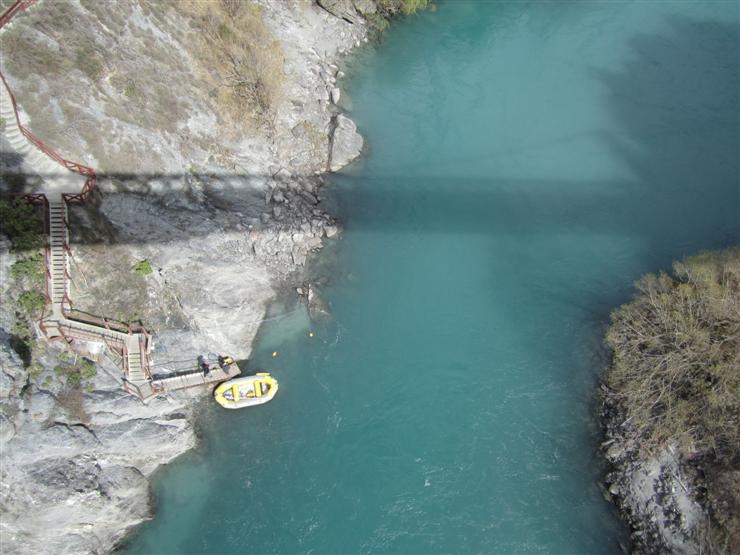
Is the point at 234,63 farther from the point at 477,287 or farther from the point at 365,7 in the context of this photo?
the point at 477,287

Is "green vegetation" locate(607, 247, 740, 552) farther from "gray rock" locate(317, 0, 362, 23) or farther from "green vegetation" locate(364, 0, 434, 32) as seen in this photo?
"gray rock" locate(317, 0, 362, 23)

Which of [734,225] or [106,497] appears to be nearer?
[106,497]

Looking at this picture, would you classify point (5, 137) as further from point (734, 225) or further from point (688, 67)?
point (688, 67)

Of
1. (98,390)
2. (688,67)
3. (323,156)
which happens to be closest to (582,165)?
(688,67)

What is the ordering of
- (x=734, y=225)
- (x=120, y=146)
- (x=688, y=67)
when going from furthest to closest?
1. (x=688, y=67)
2. (x=734, y=225)
3. (x=120, y=146)

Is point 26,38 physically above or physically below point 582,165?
above

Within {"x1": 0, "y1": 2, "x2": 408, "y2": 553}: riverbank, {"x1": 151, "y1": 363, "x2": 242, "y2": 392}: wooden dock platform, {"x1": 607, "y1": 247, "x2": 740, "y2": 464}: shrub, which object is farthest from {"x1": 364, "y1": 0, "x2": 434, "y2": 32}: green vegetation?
{"x1": 151, "y1": 363, "x2": 242, "y2": 392}: wooden dock platform

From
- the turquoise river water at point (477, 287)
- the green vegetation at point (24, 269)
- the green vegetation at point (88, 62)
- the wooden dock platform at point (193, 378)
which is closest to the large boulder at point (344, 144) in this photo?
the turquoise river water at point (477, 287)
